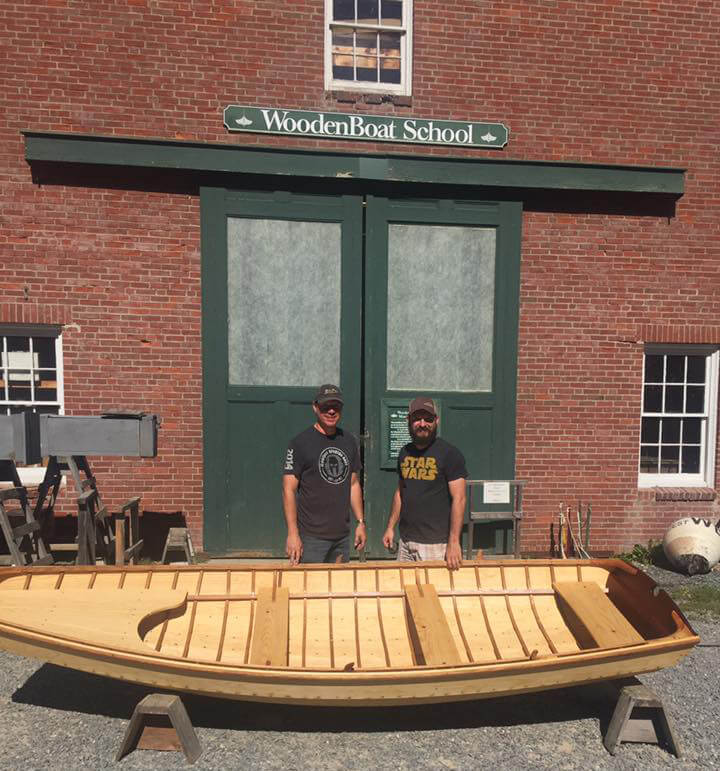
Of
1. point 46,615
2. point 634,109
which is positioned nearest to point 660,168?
point 634,109

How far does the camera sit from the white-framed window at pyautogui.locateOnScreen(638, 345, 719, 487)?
840 cm

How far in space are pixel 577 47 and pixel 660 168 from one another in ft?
6.16

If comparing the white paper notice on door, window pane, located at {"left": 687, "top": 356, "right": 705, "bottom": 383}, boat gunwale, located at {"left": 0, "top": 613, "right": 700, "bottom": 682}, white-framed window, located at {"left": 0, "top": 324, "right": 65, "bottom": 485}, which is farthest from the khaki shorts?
window pane, located at {"left": 687, "top": 356, "right": 705, "bottom": 383}

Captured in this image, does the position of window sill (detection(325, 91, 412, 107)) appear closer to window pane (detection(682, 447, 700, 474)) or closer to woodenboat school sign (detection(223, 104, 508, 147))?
woodenboat school sign (detection(223, 104, 508, 147))

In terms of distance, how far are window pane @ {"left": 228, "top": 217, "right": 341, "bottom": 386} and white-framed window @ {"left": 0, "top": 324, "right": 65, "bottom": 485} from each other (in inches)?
84.4

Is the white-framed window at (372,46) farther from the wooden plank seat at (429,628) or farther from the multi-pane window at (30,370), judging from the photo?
the wooden plank seat at (429,628)

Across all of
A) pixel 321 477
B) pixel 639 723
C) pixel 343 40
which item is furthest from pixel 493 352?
pixel 639 723

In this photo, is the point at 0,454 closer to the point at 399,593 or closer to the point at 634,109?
the point at 399,593

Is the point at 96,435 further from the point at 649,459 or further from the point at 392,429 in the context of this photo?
the point at 649,459

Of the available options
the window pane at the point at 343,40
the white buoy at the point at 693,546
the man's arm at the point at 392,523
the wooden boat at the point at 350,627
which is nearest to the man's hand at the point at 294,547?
the wooden boat at the point at 350,627

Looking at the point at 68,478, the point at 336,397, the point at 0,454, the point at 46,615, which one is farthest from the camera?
the point at 68,478

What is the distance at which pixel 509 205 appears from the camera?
783cm

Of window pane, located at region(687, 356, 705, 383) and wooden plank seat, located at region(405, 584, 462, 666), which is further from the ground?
window pane, located at region(687, 356, 705, 383)

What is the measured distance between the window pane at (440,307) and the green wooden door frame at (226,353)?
0.50 meters
